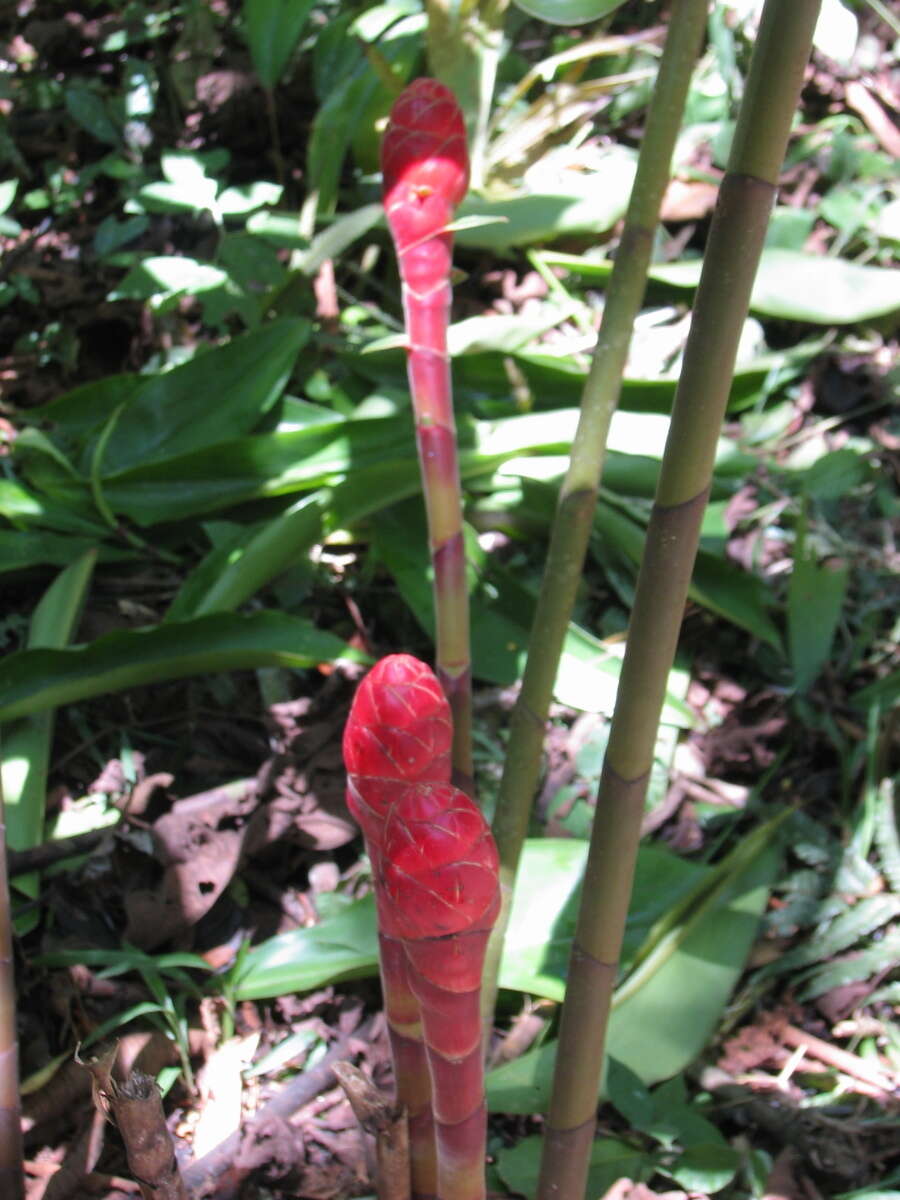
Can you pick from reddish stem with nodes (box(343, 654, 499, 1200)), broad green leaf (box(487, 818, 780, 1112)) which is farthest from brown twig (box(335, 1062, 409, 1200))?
broad green leaf (box(487, 818, 780, 1112))

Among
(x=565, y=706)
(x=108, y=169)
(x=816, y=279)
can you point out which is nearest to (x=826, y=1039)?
(x=565, y=706)

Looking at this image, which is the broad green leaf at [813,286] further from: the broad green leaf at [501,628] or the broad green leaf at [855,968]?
the broad green leaf at [855,968]

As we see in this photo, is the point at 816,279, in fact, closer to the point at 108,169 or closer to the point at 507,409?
the point at 507,409

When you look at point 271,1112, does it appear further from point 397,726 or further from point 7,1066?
point 397,726

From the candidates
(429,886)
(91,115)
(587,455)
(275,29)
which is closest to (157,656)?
(587,455)

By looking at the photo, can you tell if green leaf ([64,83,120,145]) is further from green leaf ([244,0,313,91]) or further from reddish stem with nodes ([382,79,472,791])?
reddish stem with nodes ([382,79,472,791])

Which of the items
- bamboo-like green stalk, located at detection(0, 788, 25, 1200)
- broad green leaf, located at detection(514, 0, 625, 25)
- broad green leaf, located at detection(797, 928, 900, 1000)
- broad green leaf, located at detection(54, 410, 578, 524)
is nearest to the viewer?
bamboo-like green stalk, located at detection(0, 788, 25, 1200)

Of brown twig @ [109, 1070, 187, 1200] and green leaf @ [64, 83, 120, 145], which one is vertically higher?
green leaf @ [64, 83, 120, 145]

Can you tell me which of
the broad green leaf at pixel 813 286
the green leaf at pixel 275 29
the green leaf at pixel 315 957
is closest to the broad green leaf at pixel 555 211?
the broad green leaf at pixel 813 286
